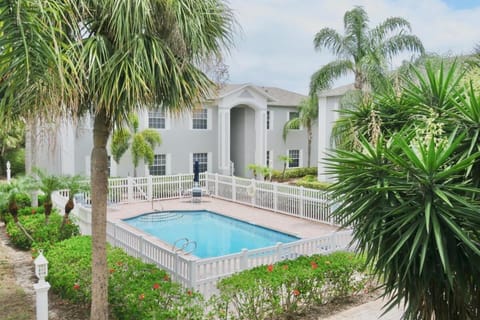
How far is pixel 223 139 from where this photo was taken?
1027 inches

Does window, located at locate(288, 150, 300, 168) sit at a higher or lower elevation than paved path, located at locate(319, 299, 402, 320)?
higher

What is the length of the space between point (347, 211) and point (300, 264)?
335 cm

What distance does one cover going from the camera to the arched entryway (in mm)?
28406

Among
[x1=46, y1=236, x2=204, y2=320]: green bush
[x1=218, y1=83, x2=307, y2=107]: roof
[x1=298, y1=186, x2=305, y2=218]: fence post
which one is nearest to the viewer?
[x1=46, y1=236, x2=204, y2=320]: green bush

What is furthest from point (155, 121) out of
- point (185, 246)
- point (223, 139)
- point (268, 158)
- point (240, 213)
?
point (185, 246)

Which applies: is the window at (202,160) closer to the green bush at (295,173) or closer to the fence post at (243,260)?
the green bush at (295,173)

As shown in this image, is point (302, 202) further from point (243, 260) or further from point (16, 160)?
point (16, 160)

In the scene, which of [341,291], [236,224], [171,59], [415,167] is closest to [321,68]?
[236,224]

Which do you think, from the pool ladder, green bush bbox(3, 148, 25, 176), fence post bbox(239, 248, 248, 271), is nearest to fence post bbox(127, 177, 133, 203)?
the pool ladder

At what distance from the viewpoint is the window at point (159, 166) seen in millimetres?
24359

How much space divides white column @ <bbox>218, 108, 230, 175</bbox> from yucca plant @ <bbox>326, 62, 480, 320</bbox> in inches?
838

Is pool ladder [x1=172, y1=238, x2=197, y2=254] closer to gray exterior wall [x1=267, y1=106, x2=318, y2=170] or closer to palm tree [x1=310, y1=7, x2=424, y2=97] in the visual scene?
palm tree [x1=310, y1=7, x2=424, y2=97]

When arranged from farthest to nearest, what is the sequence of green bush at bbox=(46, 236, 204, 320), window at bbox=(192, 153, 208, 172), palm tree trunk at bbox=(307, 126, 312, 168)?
1. palm tree trunk at bbox=(307, 126, 312, 168)
2. window at bbox=(192, 153, 208, 172)
3. green bush at bbox=(46, 236, 204, 320)

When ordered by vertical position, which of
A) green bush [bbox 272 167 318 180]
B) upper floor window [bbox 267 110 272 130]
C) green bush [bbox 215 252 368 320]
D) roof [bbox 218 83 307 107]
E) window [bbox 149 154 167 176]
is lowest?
green bush [bbox 215 252 368 320]
